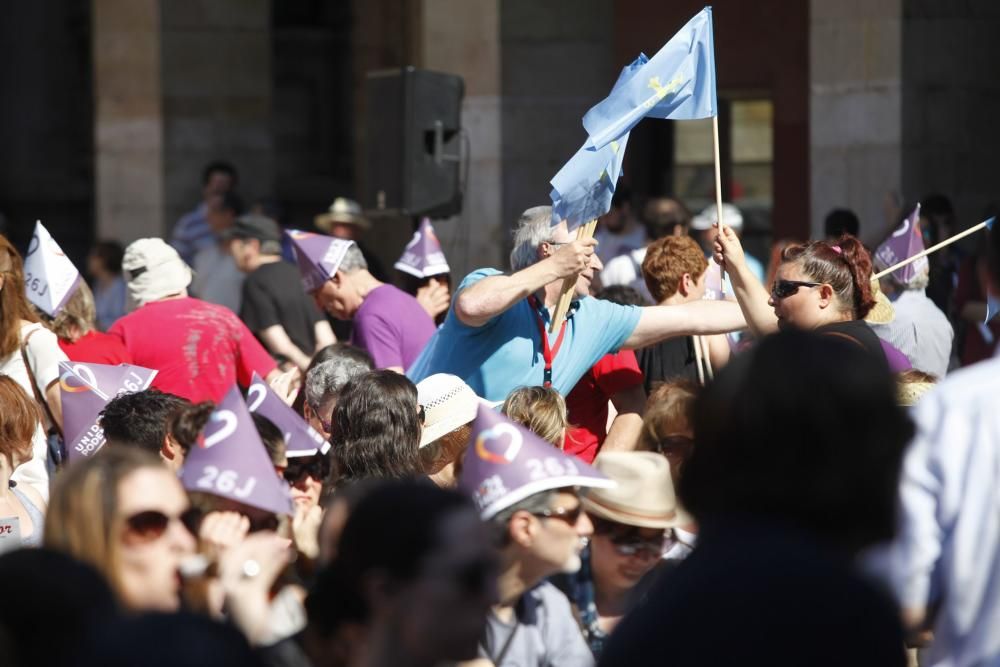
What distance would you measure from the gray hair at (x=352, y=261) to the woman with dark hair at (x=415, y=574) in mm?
4620

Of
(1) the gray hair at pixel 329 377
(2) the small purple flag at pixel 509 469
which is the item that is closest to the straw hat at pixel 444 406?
(1) the gray hair at pixel 329 377

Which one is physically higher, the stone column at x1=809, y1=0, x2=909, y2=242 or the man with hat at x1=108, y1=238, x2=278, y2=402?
the stone column at x1=809, y1=0, x2=909, y2=242

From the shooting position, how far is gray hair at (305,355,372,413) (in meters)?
6.24

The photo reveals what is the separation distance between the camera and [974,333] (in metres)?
10.1

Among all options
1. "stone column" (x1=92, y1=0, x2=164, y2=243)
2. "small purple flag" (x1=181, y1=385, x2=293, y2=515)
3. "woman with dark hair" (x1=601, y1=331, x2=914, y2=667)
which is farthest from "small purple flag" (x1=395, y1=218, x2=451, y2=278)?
"woman with dark hair" (x1=601, y1=331, x2=914, y2=667)

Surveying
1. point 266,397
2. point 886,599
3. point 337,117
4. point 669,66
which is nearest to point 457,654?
point 886,599

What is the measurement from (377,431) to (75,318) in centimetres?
265

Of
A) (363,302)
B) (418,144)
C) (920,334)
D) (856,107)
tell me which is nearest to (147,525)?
(363,302)

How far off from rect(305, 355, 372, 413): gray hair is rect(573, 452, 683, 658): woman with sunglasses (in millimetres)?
2189

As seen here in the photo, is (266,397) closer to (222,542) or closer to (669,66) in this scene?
(222,542)

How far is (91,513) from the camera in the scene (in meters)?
3.32

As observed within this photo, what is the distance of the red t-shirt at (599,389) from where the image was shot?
643 centimetres

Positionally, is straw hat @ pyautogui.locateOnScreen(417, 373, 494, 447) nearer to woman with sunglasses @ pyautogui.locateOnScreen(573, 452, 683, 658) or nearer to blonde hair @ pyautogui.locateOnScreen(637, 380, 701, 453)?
blonde hair @ pyautogui.locateOnScreen(637, 380, 701, 453)

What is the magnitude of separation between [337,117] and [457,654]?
16260 millimetres
